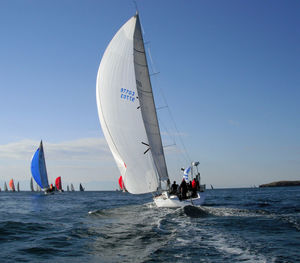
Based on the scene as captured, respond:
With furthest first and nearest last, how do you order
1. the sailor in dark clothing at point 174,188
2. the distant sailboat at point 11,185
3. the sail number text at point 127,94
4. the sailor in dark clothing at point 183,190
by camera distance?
the distant sailboat at point 11,185 < the sailor in dark clothing at point 174,188 < the sail number text at point 127,94 < the sailor in dark clothing at point 183,190

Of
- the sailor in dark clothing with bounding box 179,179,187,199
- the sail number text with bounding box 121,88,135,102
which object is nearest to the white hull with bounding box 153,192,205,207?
the sailor in dark clothing with bounding box 179,179,187,199

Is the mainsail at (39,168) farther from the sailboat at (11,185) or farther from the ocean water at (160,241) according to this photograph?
the sailboat at (11,185)

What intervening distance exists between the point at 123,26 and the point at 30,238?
50.3ft

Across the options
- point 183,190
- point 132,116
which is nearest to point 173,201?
point 183,190

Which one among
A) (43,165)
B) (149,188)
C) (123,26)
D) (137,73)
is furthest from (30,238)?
(43,165)

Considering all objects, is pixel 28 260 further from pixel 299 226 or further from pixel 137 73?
pixel 137 73

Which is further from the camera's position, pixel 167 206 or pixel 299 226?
pixel 167 206

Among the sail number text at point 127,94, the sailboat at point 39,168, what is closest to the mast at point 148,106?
the sail number text at point 127,94

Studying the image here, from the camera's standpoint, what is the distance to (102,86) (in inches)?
814

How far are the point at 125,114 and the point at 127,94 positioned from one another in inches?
56.9

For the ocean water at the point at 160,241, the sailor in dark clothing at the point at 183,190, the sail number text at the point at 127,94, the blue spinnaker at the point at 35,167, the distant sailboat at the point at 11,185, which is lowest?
the ocean water at the point at 160,241

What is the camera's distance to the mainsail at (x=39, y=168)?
60781 mm

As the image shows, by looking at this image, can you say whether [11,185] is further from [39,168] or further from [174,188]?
[174,188]

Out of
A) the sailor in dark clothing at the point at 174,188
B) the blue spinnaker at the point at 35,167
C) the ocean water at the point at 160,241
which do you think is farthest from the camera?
the blue spinnaker at the point at 35,167
